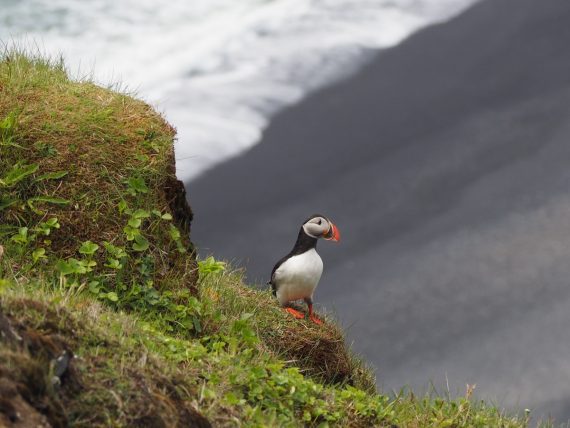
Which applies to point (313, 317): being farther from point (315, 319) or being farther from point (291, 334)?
point (291, 334)

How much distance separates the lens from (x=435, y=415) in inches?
412

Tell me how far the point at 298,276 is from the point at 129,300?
3858mm

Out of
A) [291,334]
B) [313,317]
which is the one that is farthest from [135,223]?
[313,317]

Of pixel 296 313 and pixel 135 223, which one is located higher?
pixel 296 313

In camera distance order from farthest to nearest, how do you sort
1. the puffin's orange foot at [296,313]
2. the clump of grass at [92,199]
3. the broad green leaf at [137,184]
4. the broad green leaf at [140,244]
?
the puffin's orange foot at [296,313], the broad green leaf at [137,184], the broad green leaf at [140,244], the clump of grass at [92,199]

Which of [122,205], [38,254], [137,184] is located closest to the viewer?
[38,254]

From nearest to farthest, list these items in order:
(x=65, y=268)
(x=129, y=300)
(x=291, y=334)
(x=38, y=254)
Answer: (x=65, y=268) → (x=38, y=254) → (x=129, y=300) → (x=291, y=334)

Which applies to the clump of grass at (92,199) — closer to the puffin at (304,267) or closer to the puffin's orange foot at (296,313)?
A: the puffin at (304,267)

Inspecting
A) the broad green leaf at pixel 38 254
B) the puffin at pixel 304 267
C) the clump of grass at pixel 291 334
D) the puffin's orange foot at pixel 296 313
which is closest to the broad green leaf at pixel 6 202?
the broad green leaf at pixel 38 254

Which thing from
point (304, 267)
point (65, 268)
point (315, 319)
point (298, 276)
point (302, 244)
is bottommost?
point (65, 268)

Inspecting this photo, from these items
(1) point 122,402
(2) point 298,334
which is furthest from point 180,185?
(1) point 122,402

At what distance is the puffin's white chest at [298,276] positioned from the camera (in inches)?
523

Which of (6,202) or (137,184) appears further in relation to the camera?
(137,184)

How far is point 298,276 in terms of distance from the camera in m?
13.3
